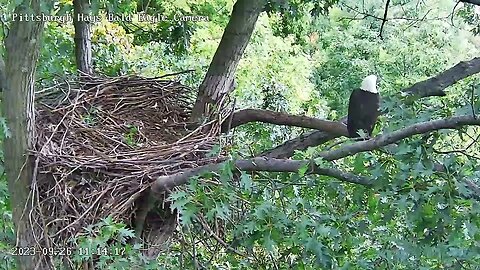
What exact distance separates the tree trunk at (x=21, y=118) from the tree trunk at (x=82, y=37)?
83 cm

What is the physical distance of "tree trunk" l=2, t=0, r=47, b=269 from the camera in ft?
6.97

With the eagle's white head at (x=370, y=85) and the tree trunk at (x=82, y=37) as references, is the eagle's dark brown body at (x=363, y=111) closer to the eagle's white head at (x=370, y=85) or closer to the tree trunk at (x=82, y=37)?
the eagle's white head at (x=370, y=85)

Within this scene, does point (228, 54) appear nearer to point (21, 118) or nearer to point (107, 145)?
point (107, 145)

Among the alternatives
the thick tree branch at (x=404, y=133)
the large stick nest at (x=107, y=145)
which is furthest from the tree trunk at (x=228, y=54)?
the thick tree branch at (x=404, y=133)

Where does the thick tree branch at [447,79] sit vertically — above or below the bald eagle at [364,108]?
above

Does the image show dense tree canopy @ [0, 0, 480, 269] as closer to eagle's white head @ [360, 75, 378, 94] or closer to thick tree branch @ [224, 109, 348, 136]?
thick tree branch @ [224, 109, 348, 136]

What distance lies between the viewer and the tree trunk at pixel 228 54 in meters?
2.81

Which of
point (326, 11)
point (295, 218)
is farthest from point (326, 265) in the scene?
point (326, 11)

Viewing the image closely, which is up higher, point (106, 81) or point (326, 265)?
point (106, 81)

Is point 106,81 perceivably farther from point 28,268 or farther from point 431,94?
point 431,94

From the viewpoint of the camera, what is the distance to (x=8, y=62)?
7.19 feet

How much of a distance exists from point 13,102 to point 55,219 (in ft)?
1.43

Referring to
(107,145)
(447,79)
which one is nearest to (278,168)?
(107,145)

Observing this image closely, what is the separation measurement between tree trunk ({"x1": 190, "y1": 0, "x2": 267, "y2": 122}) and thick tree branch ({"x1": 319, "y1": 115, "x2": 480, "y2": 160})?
1120mm
